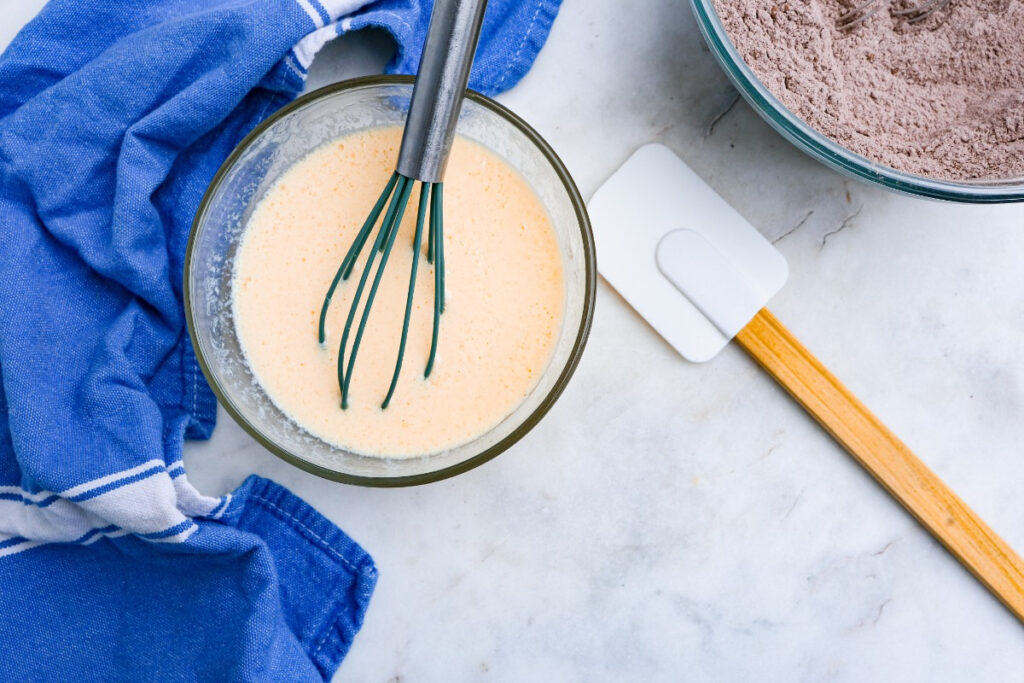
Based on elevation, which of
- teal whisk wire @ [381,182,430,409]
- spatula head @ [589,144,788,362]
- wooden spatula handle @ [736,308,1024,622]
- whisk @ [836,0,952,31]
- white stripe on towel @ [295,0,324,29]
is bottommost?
wooden spatula handle @ [736,308,1024,622]

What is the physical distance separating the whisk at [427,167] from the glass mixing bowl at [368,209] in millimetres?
68

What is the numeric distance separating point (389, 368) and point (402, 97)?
0.24 metres

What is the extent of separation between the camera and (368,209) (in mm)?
670

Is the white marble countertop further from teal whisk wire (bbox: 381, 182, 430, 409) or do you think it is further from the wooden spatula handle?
teal whisk wire (bbox: 381, 182, 430, 409)

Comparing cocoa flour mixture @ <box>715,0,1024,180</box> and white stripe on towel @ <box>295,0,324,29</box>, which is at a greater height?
white stripe on towel @ <box>295,0,324,29</box>

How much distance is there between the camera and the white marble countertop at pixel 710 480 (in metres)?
0.78

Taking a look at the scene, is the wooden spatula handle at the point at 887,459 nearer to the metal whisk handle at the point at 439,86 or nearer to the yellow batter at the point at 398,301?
the yellow batter at the point at 398,301

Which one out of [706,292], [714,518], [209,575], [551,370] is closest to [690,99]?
[706,292]

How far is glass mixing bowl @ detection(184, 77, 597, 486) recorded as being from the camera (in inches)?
26.1

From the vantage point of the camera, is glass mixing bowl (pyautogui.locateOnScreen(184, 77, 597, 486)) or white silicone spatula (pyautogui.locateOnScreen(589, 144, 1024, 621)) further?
white silicone spatula (pyautogui.locateOnScreen(589, 144, 1024, 621))

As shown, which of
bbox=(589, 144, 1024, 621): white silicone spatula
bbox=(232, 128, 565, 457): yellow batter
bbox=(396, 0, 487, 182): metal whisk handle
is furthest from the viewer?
bbox=(589, 144, 1024, 621): white silicone spatula

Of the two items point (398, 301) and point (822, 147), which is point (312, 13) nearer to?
point (398, 301)

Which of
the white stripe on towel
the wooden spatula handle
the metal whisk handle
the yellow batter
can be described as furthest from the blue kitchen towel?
the wooden spatula handle

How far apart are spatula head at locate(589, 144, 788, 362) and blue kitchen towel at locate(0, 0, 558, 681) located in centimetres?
17
